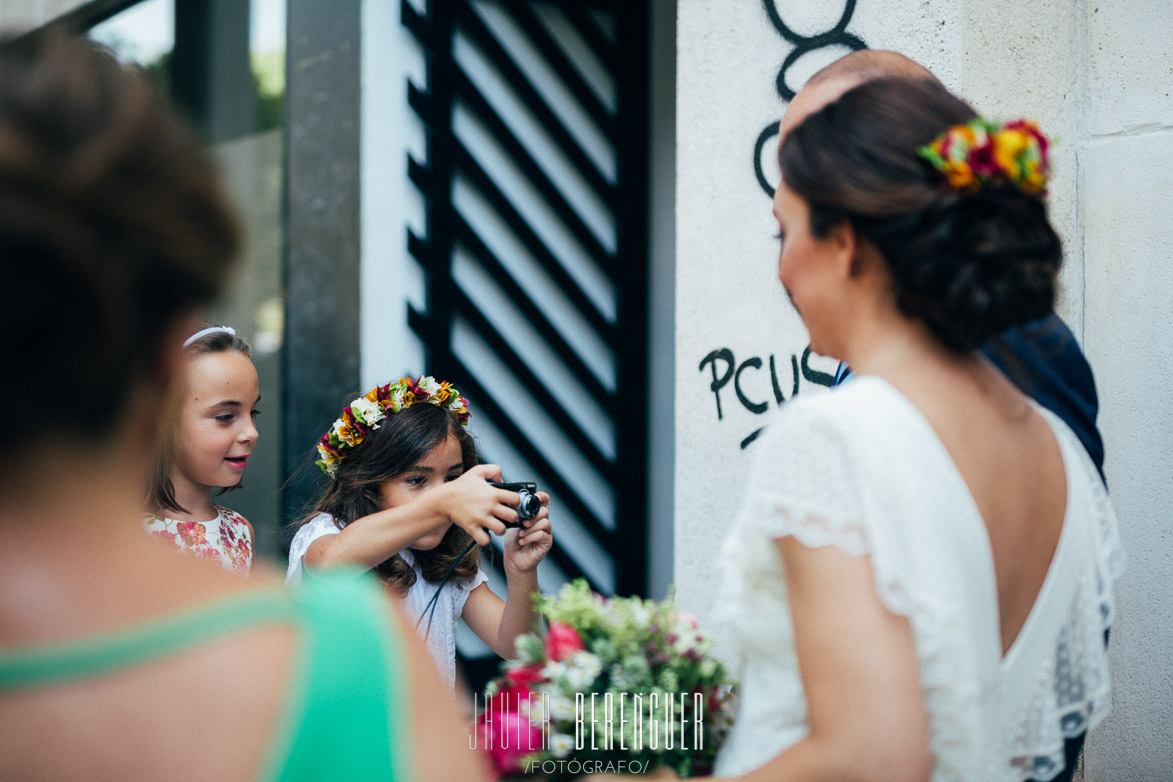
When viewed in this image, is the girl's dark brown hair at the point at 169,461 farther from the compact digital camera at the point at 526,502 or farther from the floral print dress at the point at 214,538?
the compact digital camera at the point at 526,502

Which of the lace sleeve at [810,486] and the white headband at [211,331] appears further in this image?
the white headband at [211,331]

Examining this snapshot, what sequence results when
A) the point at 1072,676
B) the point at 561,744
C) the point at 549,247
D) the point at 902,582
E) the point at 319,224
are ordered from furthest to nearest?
1. the point at 549,247
2. the point at 319,224
3. the point at 1072,676
4. the point at 561,744
5. the point at 902,582

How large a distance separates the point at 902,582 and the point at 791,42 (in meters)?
1.98

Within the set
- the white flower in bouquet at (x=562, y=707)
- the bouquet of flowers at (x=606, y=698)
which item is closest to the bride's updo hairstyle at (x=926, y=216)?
the bouquet of flowers at (x=606, y=698)

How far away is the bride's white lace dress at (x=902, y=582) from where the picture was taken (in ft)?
3.49

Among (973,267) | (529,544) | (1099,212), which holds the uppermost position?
(1099,212)

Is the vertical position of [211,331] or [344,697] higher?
[211,331]

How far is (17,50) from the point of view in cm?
67

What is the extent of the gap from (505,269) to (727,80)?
1.71m

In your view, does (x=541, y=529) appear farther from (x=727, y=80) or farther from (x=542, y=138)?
(x=542, y=138)

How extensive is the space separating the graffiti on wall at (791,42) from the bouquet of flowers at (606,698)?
171 centimetres

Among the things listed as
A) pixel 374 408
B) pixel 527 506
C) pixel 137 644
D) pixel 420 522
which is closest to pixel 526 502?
pixel 527 506

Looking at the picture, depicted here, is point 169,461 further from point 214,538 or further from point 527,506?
point 527,506

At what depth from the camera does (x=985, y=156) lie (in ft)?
3.69
